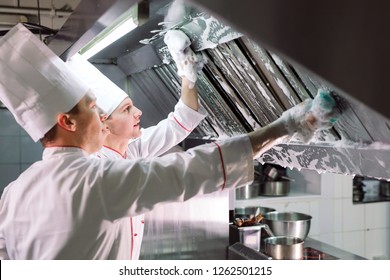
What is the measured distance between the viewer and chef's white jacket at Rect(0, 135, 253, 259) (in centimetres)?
96

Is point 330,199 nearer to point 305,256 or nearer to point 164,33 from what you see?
point 305,256

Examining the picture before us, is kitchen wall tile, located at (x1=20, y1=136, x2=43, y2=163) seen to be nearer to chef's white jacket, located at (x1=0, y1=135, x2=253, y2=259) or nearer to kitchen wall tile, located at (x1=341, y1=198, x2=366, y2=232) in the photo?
chef's white jacket, located at (x1=0, y1=135, x2=253, y2=259)

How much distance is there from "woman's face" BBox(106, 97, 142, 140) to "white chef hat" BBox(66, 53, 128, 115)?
17 mm

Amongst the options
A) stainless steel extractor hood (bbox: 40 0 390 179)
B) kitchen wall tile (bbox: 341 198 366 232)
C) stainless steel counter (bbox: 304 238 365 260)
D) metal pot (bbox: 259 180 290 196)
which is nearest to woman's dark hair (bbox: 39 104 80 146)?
stainless steel extractor hood (bbox: 40 0 390 179)

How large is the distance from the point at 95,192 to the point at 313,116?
493 millimetres

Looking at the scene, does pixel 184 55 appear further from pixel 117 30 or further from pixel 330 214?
pixel 330 214

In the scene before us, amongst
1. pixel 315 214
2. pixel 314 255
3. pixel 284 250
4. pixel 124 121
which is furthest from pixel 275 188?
pixel 124 121

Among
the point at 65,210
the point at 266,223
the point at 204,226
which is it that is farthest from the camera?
the point at 266,223

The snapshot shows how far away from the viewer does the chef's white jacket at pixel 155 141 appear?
1467mm

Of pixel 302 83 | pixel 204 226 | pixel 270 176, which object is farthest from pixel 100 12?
pixel 270 176

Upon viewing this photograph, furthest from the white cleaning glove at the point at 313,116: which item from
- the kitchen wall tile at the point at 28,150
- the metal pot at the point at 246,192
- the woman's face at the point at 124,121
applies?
the metal pot at the point at 246,192

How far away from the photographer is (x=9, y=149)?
2406 millimetres

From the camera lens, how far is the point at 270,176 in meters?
3.32
